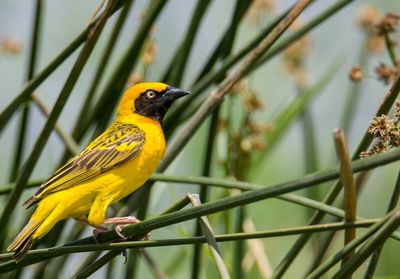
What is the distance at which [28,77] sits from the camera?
338 cm

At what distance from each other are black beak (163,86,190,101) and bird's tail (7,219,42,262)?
3.04ft

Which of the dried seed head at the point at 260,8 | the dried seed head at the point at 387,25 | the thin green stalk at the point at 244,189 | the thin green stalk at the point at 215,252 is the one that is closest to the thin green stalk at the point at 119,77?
the thin green stalk at the point at 244,189

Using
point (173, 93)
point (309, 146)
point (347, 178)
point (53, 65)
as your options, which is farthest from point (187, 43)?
point (347, 178)

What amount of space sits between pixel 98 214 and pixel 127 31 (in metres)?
2.51

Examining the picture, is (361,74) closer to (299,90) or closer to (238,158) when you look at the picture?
(238,158)

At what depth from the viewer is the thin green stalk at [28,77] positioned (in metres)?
3.33

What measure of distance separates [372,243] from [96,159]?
1.69 meters

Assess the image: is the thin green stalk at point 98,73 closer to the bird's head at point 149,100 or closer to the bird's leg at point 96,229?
the bird's head at point 149,100

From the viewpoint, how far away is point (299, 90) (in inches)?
185

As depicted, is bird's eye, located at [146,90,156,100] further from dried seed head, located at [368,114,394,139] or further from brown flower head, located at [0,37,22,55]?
dried seed head, located at [368,114,394,139]

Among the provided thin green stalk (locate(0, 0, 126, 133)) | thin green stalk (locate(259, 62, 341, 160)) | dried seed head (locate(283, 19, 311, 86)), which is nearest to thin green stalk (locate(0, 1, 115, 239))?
thin green stalk (locate(0, 0, 126, 133))

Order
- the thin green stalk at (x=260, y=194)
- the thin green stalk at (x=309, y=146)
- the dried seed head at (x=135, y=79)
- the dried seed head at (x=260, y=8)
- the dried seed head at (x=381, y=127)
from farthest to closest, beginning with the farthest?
the dried seed head at (x=260, y=8)
the thin green stalk at (x=309, y=146)
the dried seed head at (x=135, y=79)
the dried seed head at (x=381, y=127)
the thin green stalk at (x=260, y=194)

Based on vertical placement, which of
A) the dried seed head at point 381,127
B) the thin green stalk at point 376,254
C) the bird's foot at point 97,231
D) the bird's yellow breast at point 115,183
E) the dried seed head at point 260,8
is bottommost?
the thin green stalk at point 376,254

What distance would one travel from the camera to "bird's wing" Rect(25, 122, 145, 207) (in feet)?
10.5
